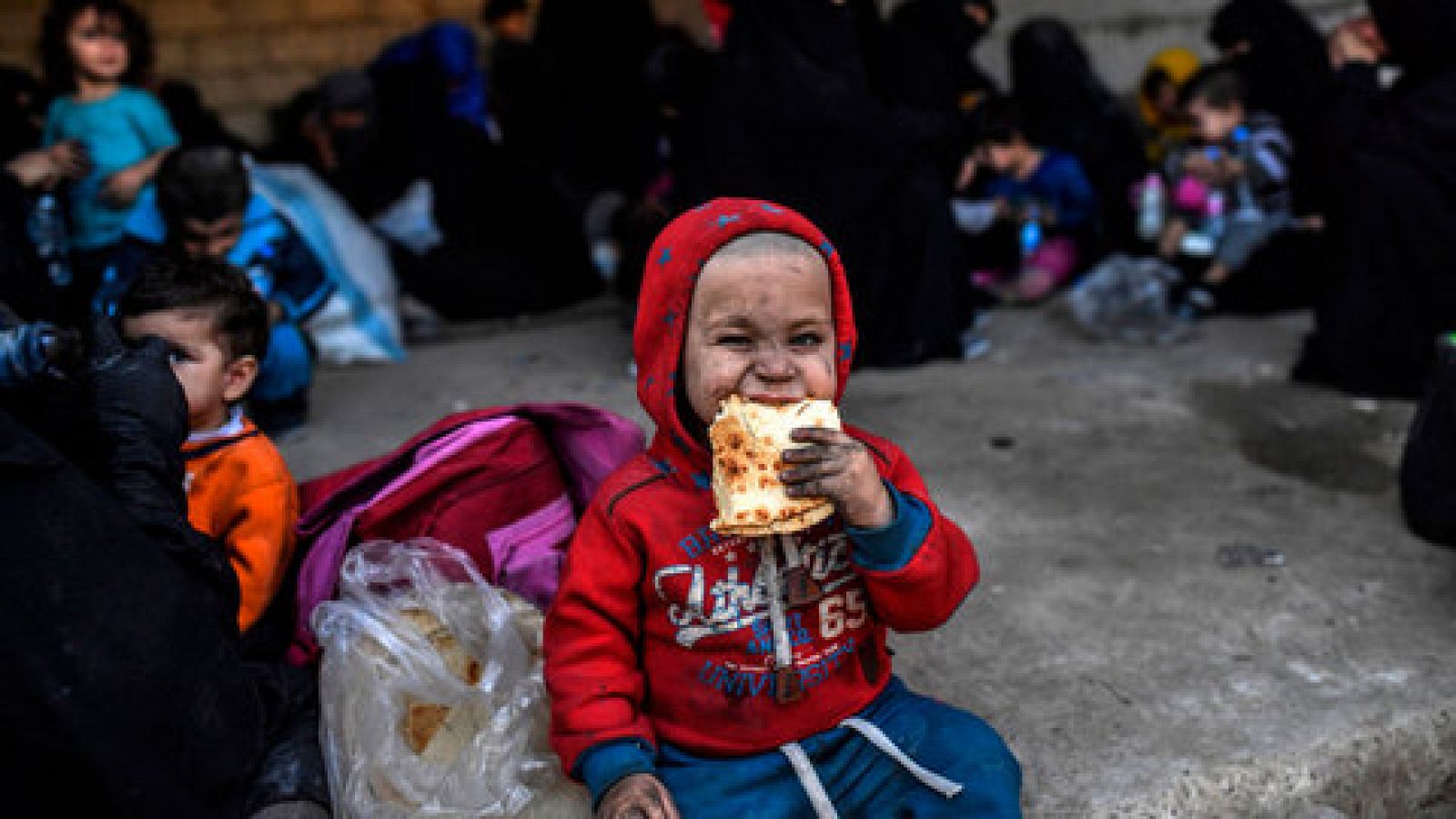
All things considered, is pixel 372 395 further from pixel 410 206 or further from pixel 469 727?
pixel 469 727

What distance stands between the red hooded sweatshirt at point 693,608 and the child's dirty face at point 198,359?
40.7 inches

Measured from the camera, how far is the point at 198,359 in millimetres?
2496

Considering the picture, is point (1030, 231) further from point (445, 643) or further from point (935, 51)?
point (445, 643)

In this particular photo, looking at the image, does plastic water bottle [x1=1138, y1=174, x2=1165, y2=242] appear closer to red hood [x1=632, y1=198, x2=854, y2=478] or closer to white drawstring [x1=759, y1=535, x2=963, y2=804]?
red hood [x1=632, y1=198, x2=854, y2=478]

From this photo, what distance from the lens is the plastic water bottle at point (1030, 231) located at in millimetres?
6059

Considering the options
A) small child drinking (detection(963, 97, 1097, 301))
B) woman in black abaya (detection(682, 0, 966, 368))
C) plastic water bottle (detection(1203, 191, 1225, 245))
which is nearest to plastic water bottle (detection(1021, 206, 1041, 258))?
small child drinking (detection(963, 97, 1097, 301))

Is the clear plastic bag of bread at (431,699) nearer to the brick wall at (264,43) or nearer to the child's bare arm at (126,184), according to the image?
the child's bare arm at (126,184)

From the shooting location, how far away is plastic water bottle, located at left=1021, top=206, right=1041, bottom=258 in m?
6.06

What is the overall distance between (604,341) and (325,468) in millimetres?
1841

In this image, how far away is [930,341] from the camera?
493cm

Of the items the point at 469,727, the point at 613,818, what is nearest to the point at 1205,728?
the point at 613,818

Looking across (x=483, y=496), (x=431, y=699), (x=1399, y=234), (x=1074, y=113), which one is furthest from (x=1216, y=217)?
(x=431, y=699)

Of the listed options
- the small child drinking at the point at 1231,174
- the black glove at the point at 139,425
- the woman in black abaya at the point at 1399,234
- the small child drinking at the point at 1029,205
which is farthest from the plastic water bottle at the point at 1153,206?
the black glove at the point at 139,425

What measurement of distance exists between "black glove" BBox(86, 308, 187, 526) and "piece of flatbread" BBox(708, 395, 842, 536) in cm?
81
